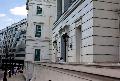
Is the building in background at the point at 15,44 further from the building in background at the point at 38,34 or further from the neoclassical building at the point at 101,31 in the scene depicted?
the neoclassical building at the point at 101,31

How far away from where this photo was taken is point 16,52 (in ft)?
279

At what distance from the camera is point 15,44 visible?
87.3 m

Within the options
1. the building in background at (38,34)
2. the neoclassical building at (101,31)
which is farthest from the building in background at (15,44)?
the neoclassical building at (101,31)

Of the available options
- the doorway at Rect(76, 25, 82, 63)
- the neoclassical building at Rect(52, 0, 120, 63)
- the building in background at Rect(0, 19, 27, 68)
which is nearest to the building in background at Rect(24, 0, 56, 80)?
the doorway at Rect(76, 25, 82, 63)

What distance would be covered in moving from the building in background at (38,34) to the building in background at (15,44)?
48.0 meters

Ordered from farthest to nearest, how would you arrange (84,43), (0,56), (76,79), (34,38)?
1. (0,56)
2. (34,38)
3. (84,43)
4. (76,79)

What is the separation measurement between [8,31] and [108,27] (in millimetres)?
88559

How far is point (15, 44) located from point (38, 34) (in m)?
58.6

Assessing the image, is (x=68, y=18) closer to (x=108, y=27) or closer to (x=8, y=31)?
(x=108, y=27)

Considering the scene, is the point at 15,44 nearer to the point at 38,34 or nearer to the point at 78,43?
the point at 38,34

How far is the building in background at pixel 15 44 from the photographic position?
81.4 m

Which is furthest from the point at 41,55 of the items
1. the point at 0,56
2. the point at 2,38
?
the point at 2,38

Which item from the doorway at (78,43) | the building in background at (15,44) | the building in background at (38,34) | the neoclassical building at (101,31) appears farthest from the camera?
the building in background at (15,44)

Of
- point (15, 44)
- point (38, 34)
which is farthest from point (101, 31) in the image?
point (15, 44)
